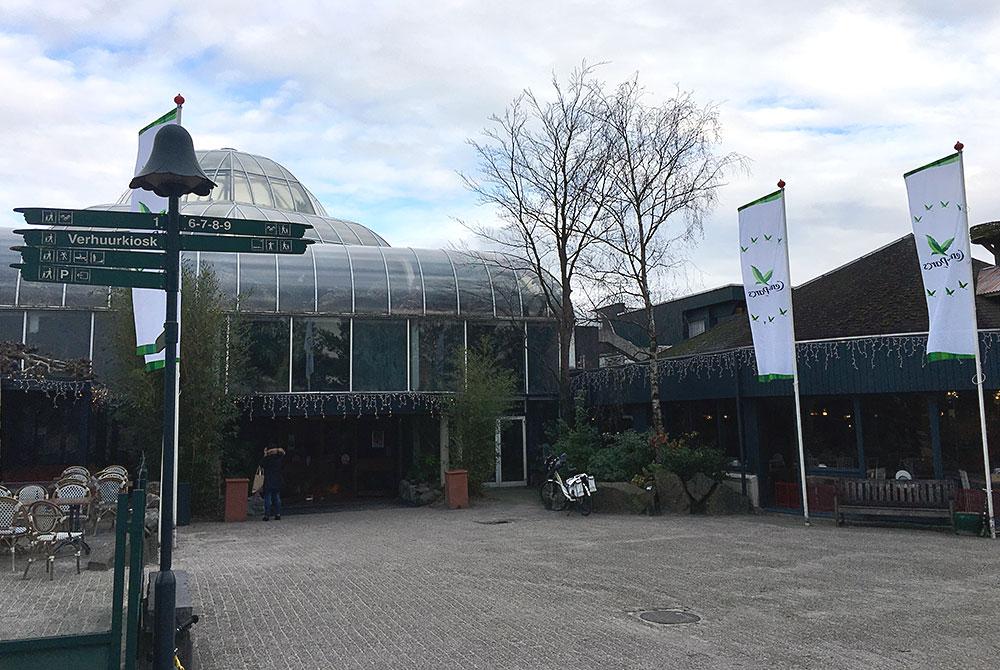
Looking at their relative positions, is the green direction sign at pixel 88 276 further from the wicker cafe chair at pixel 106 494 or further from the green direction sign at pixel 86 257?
the wicker cafe chair at pixel 106 494

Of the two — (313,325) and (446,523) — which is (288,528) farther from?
(313,325)

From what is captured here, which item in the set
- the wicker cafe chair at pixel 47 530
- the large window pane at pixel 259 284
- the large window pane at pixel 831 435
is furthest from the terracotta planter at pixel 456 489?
the wicker cafe chair at pixel 47 530

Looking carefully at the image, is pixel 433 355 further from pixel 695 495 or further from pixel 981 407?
pixel 981 407

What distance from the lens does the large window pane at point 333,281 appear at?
2122cm

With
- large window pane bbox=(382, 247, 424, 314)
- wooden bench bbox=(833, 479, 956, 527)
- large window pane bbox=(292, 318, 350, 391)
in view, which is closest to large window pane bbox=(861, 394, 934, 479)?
wooden bench bbox=(833, 479, 956, 527)

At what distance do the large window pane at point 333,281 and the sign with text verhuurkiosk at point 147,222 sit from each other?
601 inches

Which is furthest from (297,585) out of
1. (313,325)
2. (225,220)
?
(313,325)

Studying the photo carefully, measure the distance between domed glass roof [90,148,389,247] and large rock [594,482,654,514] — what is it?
1466cm

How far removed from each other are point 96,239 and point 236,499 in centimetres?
1189

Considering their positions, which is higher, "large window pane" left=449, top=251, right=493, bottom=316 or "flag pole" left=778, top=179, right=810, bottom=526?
"large window pane" left=449, top=251, right=493, bottom=316

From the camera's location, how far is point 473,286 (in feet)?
74.8

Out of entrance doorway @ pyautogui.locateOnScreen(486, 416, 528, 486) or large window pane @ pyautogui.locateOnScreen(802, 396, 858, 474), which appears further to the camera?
entrance doorway @ pyautogui.locateOnScreen(486, 416, 528, 486)

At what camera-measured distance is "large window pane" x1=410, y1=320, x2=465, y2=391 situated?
2164 centimetres

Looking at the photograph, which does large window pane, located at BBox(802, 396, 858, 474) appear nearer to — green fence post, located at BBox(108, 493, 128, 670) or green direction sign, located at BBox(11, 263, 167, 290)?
green direction sign, located at BBox(11, 263, 167, 290)
